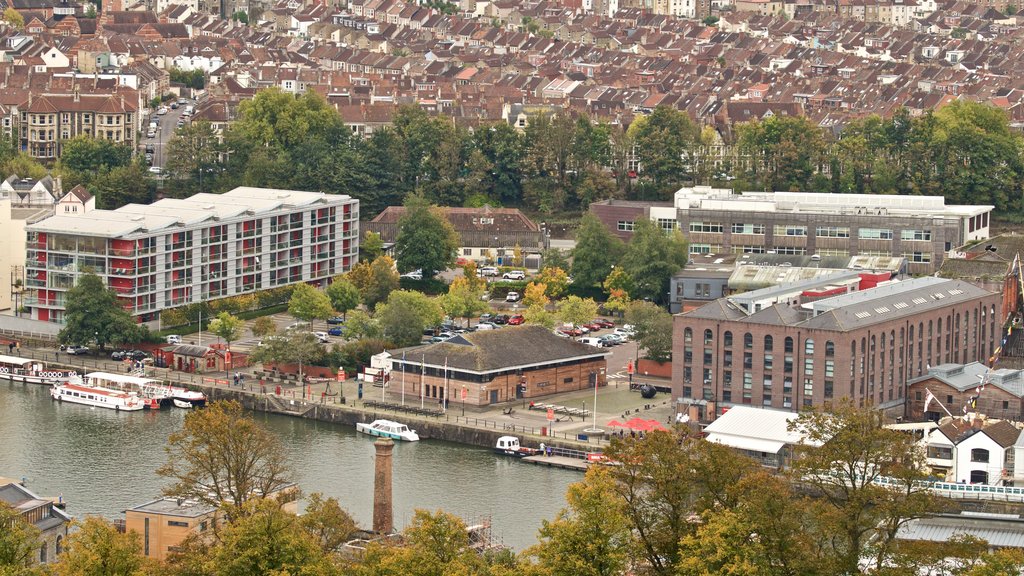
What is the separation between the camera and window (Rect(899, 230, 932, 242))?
5288 cm

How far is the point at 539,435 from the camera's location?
1610 inches

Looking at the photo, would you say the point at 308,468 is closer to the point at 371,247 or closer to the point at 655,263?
the point at 655,263

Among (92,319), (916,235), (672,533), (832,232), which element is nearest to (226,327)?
(92,319)

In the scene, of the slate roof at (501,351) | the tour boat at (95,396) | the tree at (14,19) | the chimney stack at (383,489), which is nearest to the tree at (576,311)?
the slate roof at (501,351)

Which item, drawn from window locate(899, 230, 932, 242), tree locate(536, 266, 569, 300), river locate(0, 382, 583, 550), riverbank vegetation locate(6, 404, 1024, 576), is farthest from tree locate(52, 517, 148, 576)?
window locate(899, 230, 932, 242)

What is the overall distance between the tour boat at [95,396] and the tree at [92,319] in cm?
227

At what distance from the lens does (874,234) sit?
A: 53219mm

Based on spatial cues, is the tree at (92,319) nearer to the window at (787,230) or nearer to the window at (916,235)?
the window at (787,230)

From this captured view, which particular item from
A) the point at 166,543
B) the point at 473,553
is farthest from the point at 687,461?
the point at 166,543

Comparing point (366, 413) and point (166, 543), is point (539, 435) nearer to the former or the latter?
point (366, 413)

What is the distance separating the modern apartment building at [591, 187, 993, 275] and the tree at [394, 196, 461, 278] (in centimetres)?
442

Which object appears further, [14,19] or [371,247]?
[14,19]

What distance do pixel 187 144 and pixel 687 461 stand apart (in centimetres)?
3581

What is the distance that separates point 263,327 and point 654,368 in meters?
7.60
